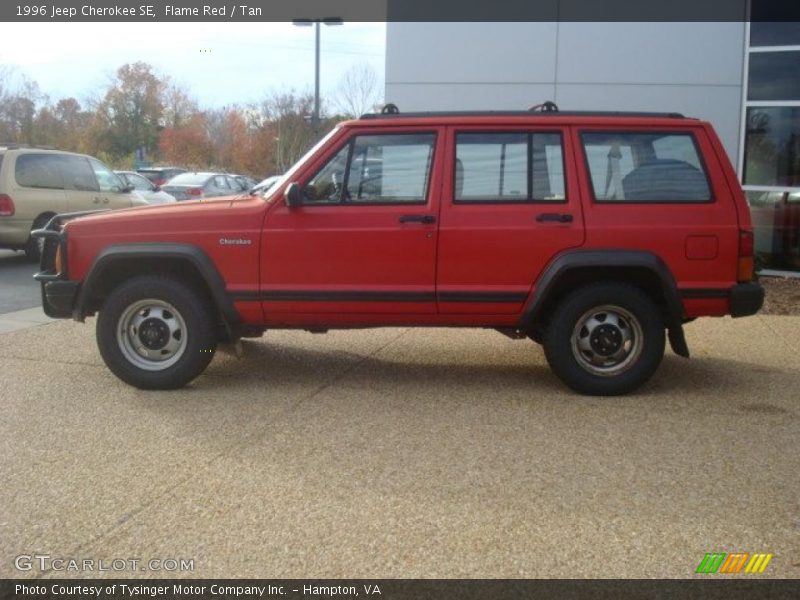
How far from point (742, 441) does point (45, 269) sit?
192 inches

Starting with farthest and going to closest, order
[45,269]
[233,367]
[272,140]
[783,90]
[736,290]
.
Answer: [272,140] → [783,90] → [233,367] → [45,269] → [736,290]

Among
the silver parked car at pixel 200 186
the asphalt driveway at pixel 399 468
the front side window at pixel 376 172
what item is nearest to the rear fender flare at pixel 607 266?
the asphalt driveway at pixel 399 468

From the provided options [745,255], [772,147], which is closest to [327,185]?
[745,255]

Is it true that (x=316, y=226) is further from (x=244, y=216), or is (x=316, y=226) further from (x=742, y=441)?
(x=742, y=441)

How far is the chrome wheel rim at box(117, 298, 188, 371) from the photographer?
6109mm

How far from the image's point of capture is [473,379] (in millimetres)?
6566

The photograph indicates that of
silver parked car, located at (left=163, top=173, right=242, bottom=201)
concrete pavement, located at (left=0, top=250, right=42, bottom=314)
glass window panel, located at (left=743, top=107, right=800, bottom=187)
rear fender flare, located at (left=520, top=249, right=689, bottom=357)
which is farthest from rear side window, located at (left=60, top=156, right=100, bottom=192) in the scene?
rear fender flare, located at (left=520, top=249, right=689, bottom=357)

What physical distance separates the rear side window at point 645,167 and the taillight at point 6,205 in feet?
32.9

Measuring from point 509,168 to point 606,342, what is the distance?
137cm

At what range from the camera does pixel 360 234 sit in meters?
5.91

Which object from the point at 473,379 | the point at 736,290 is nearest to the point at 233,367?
the point at 473,379

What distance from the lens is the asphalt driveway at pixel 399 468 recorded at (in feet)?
11.9
